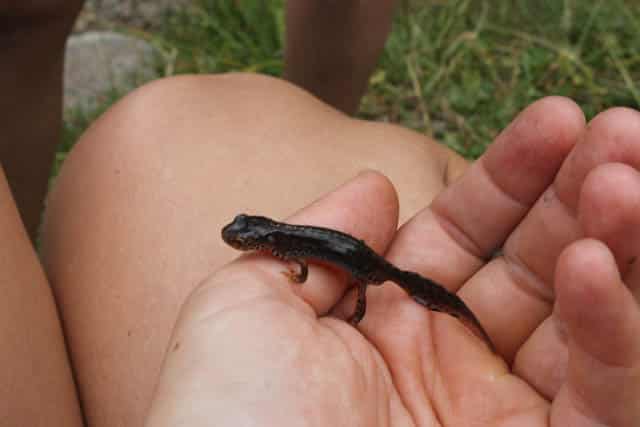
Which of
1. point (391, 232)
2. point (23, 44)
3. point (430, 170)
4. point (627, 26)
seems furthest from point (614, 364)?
point (627, 26)

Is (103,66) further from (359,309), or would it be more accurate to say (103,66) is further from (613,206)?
(613,206)

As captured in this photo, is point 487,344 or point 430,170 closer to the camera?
point 487,344

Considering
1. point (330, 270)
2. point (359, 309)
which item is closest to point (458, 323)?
point (359, 309)

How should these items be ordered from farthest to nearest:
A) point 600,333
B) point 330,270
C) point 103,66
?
point 103,66 < point 330,270 < point 600,333

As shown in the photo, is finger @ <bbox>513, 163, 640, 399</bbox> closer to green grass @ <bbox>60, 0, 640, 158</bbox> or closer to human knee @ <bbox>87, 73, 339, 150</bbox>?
human knee @ <bbox>87, 73, 339, 150</bbox>

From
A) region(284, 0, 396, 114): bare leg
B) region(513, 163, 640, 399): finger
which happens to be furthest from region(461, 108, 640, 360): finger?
region(284, 0, 396, 114): bare leg

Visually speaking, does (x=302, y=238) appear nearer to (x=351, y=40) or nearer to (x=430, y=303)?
(x=430, y=303)

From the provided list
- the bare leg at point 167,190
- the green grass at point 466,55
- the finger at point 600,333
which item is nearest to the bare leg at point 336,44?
the bare leg at point 167,190
